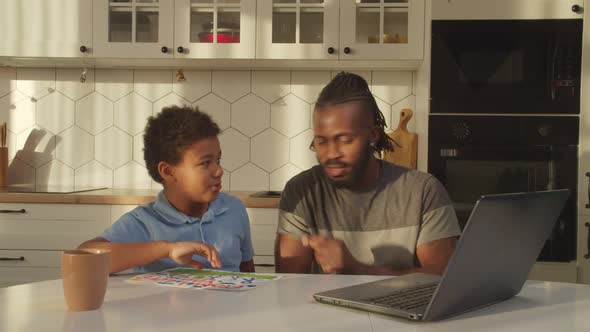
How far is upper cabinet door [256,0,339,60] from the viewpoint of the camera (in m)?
2.86

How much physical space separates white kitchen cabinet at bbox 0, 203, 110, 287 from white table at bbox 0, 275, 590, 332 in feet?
5.07

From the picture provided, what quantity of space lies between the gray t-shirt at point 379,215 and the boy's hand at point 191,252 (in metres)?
0.39

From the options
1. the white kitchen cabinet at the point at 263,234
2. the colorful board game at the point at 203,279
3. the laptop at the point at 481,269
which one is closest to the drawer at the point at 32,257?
the white kitchen cabinet at the point at 263,234

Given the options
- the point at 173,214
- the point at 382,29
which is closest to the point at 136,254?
the point at 173,214

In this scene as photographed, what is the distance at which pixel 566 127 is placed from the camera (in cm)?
259

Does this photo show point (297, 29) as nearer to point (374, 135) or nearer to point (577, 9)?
point (577, 9)

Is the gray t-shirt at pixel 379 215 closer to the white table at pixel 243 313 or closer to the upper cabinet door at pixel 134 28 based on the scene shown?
the white table at pixel 243 313

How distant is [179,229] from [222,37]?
5.03ft

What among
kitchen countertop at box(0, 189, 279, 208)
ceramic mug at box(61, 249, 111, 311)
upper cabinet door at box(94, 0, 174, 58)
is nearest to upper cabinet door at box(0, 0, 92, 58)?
upper cabinet door at box(94, 0, 174, 58)

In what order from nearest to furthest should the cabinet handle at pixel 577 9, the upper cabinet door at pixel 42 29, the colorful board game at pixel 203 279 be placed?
the colorful board game at pixel 203 279
the cabinet handle at pixel 577 9
the upper cabinet door at pixel 42 29

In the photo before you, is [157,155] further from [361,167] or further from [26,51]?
[26,51]

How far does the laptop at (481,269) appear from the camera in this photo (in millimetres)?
938

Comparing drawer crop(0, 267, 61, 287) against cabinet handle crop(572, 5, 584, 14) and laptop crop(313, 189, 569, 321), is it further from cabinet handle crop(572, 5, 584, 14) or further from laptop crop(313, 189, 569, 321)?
cabinet handle crop(572, 5, 584, 14)

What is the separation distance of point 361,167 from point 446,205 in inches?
9.0
